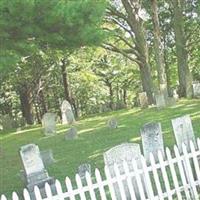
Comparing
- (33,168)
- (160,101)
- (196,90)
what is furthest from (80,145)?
(196,90)

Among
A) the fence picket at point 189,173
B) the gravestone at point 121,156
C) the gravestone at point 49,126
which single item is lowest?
the fence picket at point 189,173

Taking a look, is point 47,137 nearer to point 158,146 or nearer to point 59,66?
point 158,146

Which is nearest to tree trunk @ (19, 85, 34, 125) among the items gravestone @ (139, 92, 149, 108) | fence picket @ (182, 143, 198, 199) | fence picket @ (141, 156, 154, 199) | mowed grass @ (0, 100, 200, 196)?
gravestone @ (139, 92, 149, 108)

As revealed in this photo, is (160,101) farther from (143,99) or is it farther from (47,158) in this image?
(47,158)

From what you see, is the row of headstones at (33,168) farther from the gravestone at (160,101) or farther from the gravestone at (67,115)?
the gravestone at (67,115)

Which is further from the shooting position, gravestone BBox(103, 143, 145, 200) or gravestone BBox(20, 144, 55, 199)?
gravestone BBox(20, 144, 55, 199)

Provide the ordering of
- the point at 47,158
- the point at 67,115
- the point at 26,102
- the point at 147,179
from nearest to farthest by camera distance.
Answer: the point at 147,179, the point at 47,158, the point at 67,115, the point at 26,102

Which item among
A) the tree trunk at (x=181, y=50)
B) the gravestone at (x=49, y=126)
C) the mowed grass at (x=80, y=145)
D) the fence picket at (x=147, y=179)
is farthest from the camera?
the tree trunk at (x=181, y=50)

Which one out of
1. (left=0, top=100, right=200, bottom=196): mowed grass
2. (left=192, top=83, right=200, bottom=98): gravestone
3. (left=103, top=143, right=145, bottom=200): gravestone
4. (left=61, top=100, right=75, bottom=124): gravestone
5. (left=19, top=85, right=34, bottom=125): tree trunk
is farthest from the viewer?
(left=19, top=85, right=34, bottom=125): tree trunk

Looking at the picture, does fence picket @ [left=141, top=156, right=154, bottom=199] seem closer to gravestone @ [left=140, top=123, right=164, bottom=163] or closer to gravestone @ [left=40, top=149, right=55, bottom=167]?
gravestone @ [left=140, top=123, right=164, bottom=163]

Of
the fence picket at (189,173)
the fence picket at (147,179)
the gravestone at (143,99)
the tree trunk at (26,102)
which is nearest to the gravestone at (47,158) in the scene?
the fence picket at (189,173)

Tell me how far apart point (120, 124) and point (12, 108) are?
25.8 m

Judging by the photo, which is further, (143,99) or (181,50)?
(181,50)

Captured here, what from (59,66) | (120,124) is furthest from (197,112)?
(59,66)
